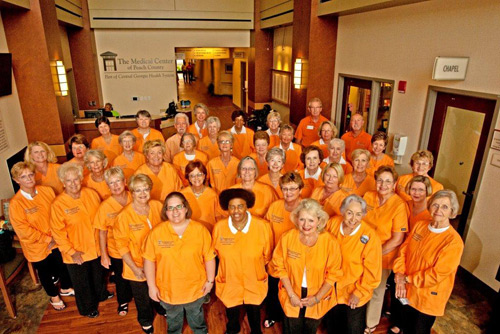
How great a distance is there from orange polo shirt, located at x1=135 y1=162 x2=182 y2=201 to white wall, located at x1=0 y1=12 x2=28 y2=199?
9.22 ft

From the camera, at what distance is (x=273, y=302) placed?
11.4 feet

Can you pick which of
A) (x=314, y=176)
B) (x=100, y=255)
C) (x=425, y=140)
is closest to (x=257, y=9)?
(x=425, y=140)

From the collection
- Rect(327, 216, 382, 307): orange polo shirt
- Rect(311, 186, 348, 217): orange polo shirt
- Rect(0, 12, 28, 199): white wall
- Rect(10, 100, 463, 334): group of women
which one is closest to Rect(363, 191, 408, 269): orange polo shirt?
Rect(10, 100, 463, 334): group of women

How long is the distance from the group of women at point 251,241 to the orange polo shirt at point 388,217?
1 centimetres

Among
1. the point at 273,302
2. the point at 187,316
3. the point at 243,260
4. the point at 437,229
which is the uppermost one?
the point at 437,229

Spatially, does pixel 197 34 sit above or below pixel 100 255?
above

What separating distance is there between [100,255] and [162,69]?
30.6 ft

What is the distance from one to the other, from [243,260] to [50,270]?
7.63 feet

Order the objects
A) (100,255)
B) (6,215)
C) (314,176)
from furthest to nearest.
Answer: (6,215)
(314,176)
(100,255)

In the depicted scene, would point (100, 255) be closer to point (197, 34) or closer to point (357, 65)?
point (357, 65)

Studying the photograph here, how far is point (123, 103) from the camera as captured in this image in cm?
1162

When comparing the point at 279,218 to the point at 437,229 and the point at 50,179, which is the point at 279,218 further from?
the point at 50,179

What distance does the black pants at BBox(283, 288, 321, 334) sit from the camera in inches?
114

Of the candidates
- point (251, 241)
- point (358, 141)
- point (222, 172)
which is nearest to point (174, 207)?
point (251, 241)
